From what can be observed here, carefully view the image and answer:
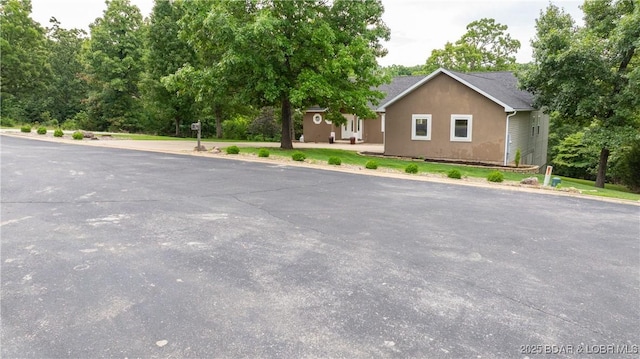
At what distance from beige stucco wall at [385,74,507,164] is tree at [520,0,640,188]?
2.47 m

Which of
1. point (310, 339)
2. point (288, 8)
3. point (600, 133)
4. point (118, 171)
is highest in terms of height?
point (288, 8)

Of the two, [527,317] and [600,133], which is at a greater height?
[600,133]

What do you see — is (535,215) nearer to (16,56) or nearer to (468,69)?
(468,69)

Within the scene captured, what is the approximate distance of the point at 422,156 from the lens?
20.6m

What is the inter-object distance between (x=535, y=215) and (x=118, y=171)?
35.4 feet

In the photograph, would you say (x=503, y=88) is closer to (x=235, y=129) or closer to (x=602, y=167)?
(x=602, y=167)

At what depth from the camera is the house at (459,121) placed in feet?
61.6

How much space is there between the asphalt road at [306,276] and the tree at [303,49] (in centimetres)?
920

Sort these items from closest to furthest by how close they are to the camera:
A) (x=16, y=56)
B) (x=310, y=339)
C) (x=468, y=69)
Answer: (x=310, y=339) → (x=16, y=56) → (x=468, y=69)

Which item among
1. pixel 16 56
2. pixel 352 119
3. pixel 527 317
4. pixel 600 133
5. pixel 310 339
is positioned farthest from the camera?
pixel 16 56

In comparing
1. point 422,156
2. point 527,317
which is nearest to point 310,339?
point 527,317

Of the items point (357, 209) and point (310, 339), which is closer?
point (310, 339)

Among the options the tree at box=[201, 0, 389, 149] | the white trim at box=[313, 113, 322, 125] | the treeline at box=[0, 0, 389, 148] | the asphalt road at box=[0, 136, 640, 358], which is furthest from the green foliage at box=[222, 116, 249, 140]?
the asphalt road at box=[0, 136, 640, 358]

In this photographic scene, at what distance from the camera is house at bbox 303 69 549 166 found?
18.8 m
